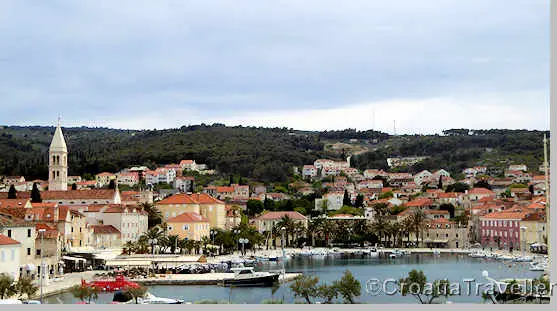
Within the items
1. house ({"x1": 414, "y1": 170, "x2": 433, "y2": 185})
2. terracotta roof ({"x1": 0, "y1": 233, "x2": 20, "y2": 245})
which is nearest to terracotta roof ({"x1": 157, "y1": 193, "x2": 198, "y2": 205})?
terracotta roof ({"x1": 0, "y1": 233, "x2": 20, "y2": 245})

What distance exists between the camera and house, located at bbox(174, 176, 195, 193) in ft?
376

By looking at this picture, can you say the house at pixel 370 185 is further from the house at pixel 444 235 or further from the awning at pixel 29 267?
the awning at pixel 29 267

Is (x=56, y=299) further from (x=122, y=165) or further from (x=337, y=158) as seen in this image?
(x=337, y=158)

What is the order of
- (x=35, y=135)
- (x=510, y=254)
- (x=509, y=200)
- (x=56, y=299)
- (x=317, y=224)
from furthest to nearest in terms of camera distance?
(x=35, y=135) → (x=509, y=200) → (x=317, y=224) → (x=510, y=254) → (x=56, y=299)

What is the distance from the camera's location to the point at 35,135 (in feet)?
597

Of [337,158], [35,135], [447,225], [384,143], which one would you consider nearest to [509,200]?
[447,225]

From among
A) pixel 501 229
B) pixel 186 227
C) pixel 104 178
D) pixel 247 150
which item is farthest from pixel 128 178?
pixel 501 229

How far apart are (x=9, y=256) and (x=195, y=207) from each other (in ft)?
132

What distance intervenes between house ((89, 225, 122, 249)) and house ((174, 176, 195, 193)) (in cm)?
5391

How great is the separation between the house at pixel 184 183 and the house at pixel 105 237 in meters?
53.9

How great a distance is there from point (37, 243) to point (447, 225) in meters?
49.4

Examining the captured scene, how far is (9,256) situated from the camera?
3159cm

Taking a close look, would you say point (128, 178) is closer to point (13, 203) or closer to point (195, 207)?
point (195, 207)

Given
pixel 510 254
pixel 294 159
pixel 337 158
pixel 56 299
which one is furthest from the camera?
pixel 337 158
